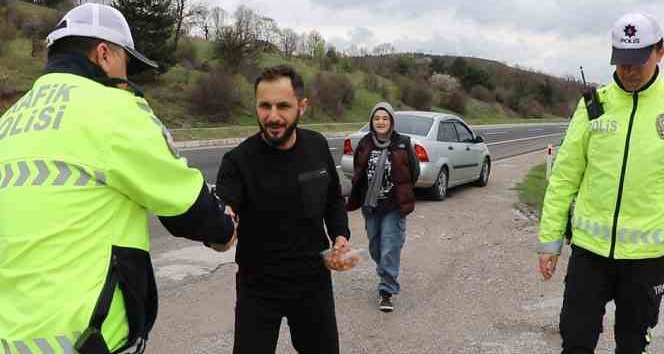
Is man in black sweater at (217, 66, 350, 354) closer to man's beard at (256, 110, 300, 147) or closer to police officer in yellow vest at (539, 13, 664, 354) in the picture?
man's beard at (256, 110, 300, 147)

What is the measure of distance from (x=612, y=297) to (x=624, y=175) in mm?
641

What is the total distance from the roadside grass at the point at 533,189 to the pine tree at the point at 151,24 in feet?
65.8

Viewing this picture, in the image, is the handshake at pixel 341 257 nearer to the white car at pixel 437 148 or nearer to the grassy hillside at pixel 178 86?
the white car at pixel 437 148

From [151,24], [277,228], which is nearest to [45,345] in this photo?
[277,228]

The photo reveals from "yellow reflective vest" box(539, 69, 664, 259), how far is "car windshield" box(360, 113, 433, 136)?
24.1ft

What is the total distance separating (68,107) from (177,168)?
1.08 ft

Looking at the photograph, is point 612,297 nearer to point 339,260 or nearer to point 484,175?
point 339,260

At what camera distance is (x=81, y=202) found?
1.57 meters

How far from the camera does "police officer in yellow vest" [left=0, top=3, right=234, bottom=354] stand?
153cm

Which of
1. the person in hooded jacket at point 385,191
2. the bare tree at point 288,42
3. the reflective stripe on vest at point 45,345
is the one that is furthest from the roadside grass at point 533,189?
the bare tree at point 288,42

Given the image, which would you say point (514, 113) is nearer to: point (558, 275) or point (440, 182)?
point (440, 182)

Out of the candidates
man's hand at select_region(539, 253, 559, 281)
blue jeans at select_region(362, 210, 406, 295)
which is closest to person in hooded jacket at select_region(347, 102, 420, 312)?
blue jeans at select_region(362, 210, 406, 295)

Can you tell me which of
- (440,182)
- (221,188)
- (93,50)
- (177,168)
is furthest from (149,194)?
(440,182)

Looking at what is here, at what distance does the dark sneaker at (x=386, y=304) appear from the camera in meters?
4.87
